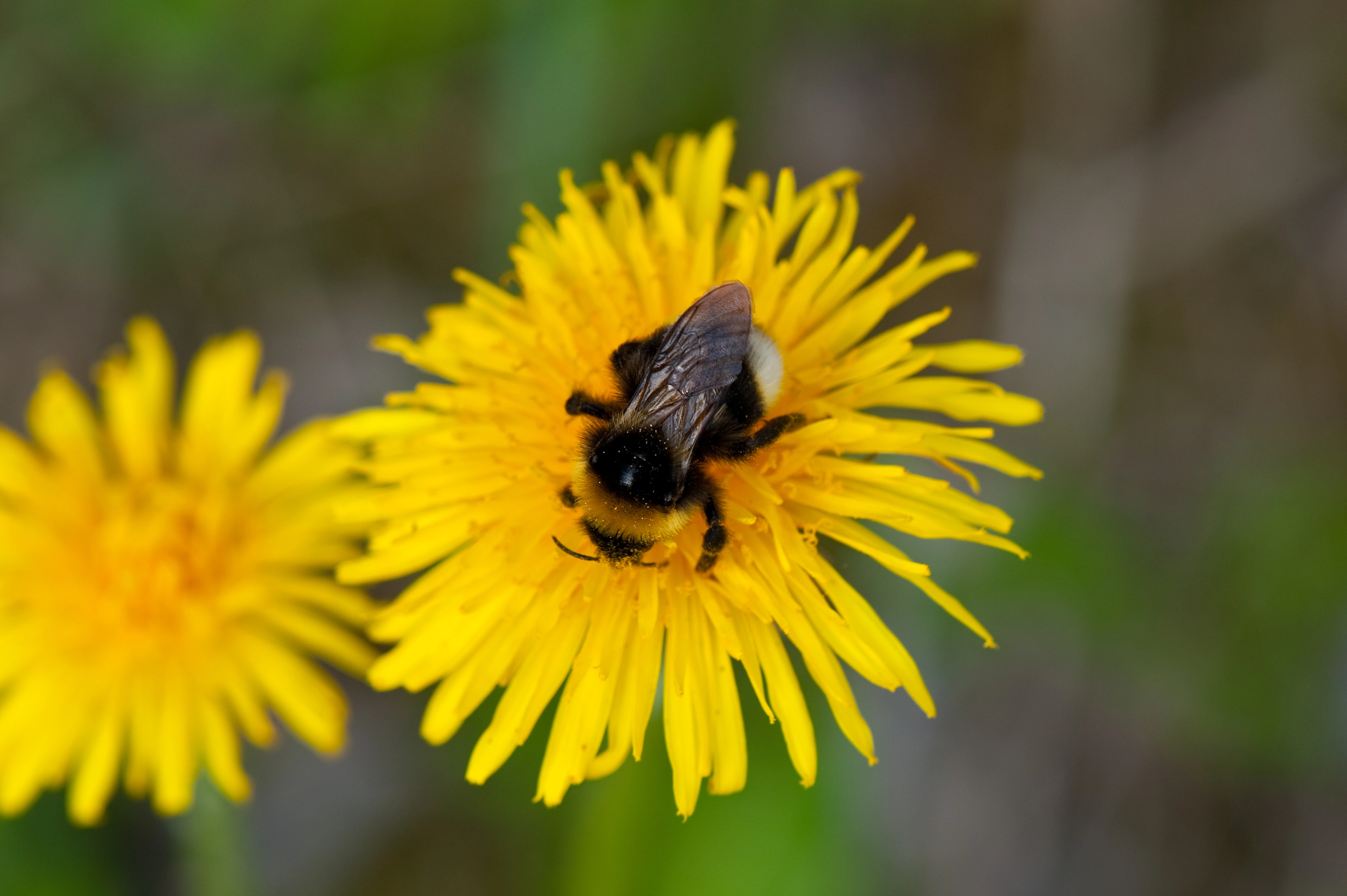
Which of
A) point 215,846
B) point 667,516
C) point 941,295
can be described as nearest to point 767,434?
point 667,516

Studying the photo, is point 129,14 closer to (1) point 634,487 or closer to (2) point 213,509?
(2) point 213,509

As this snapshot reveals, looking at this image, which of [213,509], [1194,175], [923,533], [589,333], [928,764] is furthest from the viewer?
[1194,175]

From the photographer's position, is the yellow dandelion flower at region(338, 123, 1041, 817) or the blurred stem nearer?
the yellow dandelion flower at region(338, 123, 1041, 817)

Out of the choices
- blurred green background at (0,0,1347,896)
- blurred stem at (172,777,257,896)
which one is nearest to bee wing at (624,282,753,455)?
blurred green background at (0,0,1347,896)

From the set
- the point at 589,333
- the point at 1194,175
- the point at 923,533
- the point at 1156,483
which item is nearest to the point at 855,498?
the point at 923,533

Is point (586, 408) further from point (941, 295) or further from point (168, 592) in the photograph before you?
point (941, 295)

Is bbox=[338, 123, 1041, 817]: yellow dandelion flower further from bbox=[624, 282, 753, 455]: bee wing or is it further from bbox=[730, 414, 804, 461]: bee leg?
bbox=[624, 282, 753, 455]: bee wing
